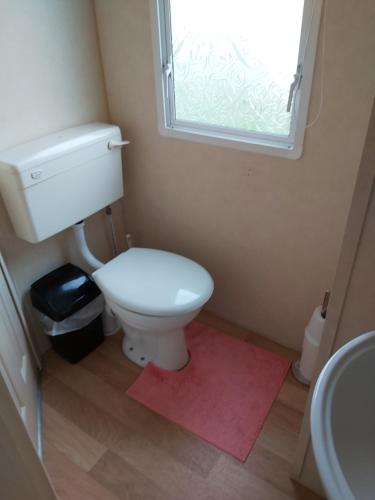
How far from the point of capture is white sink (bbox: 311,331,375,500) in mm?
642

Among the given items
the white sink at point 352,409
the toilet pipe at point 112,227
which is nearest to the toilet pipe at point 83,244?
the toilet pipe at point 112,227

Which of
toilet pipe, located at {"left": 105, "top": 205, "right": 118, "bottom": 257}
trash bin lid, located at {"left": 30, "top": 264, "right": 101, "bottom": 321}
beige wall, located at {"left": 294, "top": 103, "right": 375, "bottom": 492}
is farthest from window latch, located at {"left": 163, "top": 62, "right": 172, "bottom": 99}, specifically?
beige wall, located at {"left": 294, "top": 103, "right": 375, "bottom": 492}

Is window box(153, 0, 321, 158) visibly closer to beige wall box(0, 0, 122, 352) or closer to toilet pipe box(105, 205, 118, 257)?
beige wall box(0, 0, 122, 352)

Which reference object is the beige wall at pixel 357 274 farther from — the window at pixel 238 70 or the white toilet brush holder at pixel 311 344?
the window at pixel 238 70

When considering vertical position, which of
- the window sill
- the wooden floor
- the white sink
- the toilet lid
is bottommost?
the wooden floor

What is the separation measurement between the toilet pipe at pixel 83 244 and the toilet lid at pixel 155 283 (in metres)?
0.19

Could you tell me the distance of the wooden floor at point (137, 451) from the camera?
1.30 m

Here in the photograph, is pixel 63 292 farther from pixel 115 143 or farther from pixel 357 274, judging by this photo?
pixel 357 274

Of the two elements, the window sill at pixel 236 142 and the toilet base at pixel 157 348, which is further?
the toilet base at pixel 157 348

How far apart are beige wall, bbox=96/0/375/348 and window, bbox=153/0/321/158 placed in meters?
0.05

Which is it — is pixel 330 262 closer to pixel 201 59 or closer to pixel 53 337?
pixel 201 59

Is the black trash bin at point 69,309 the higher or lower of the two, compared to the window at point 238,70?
lower

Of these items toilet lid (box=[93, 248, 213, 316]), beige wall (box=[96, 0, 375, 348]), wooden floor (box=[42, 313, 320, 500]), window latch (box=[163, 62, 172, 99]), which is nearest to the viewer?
beige wall (box=[96, 0, 375, 348])

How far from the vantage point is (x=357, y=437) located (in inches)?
28.2
